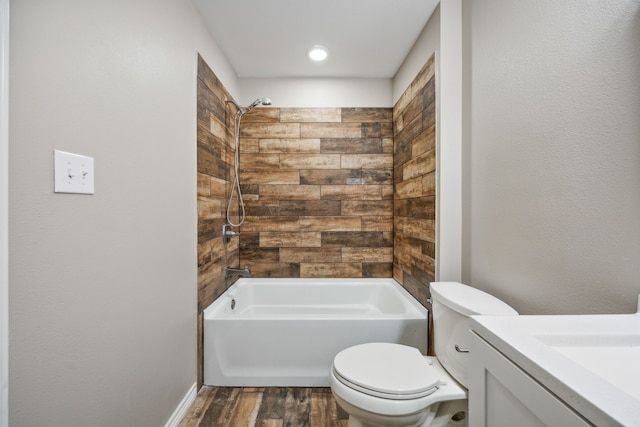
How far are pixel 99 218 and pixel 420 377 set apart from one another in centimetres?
136

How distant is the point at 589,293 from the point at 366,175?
1.91m

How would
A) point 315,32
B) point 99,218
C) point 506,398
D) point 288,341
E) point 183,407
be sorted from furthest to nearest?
point 315,32 → point 288,341 → point 183,407 → point 99,218 → point 506,398

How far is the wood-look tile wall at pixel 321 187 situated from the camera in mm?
2680

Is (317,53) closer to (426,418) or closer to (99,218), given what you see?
(99,218)

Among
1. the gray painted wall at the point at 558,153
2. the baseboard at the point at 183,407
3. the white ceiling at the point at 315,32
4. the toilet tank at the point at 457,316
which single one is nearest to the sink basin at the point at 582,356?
the gray painted wall at the point at 558,153

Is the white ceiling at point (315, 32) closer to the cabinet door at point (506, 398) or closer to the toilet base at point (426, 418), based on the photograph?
the cabinet door at point (506, 398)

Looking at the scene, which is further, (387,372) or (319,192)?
(319,192)

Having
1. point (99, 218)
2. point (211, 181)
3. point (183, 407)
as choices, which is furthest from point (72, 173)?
point (183, 407)

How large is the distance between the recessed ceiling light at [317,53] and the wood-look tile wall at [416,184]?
2.28 ft

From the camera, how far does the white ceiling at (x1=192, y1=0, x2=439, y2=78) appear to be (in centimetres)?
175

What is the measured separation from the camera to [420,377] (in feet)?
4.02

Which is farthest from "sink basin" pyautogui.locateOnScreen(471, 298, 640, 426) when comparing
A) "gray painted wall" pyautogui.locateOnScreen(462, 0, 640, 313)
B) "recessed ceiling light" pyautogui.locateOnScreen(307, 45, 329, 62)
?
"recessed ceiling light" pyautogui.locateOnScreen(307, 45, 329, 62)

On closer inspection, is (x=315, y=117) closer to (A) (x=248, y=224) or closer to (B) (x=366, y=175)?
(B) (x=366, y=175)

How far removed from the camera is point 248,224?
2.70 m
